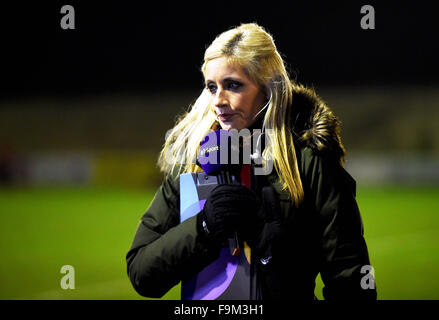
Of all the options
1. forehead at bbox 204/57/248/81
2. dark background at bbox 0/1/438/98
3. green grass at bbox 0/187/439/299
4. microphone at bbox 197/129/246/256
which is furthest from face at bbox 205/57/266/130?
dark background at bbox 0/1/438/98

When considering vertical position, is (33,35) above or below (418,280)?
above

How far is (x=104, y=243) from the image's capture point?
9.62 meters

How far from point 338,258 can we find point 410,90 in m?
25.8

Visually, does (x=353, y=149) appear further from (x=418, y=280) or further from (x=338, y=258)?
(x=338, y=258)

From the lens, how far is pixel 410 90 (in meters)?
A: 26.3

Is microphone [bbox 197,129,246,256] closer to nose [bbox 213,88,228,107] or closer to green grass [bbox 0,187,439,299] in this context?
nose [bbox 213,88,228,107]

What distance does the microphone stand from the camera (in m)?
2.03

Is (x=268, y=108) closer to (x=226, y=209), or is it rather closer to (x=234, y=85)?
(x=234, y=85)

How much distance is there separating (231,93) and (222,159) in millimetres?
273

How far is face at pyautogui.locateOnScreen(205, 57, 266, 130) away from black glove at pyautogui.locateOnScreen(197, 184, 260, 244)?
0.30 metres

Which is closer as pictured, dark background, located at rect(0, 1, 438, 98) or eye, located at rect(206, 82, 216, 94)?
eye, located at rect(206, 82, 216, 94)

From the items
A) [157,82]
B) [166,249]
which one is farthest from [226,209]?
[157,82]

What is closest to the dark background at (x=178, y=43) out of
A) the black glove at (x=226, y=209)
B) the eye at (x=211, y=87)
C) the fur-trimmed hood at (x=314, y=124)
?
the fur-trimmed hood at (x=314, y=124)

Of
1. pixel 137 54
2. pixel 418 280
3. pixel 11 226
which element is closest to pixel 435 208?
pixel 418 280
